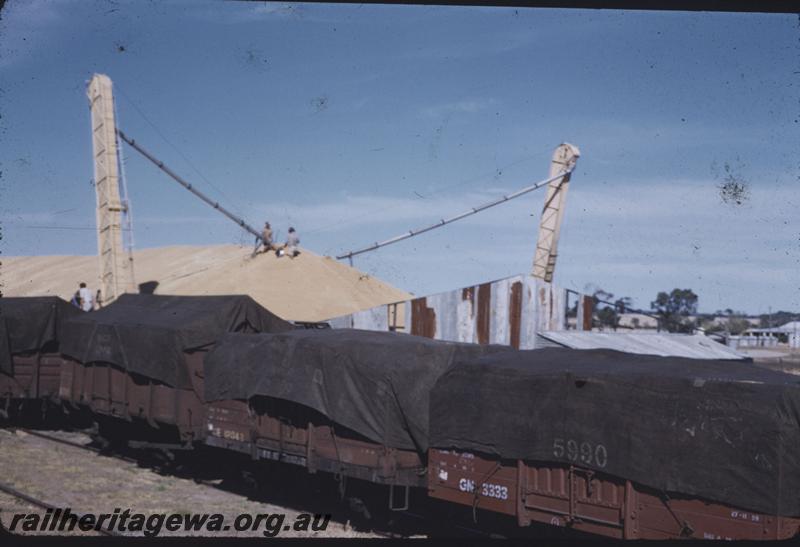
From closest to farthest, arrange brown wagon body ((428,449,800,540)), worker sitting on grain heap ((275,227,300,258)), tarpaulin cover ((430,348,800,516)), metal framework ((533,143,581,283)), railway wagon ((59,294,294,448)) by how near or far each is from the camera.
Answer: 1. tarpaulin cover ((430,348,800,516))
2. brown wagon body ((428,449,800,540))
3. railway wagon ((59,294,294,448))
4. metal framework ((533,143,581,283))
5. worker sitting on grain heap ((275,227,300,258))

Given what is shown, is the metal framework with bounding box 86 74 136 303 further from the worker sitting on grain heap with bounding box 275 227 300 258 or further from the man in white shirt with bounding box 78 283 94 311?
the worker sitting on grain heap with bounding box 275 227 300 258

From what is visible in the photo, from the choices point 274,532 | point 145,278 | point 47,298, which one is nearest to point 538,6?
point 274,532

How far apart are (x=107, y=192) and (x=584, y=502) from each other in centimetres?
3056

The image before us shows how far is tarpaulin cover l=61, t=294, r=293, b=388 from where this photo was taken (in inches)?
610

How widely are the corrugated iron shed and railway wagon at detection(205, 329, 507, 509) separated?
357 inches

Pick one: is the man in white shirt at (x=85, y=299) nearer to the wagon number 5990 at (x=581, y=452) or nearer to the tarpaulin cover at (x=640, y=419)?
the tarpaulin cover at (x=640, y=419)

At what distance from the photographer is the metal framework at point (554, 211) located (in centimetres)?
3566

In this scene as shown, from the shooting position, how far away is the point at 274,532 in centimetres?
1172

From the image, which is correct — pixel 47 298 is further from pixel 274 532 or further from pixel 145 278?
pixel 145 278

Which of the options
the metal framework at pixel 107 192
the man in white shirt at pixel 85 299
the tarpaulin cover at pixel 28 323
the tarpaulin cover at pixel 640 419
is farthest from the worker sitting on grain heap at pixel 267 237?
the tarpaulin cover at pixel 640 419

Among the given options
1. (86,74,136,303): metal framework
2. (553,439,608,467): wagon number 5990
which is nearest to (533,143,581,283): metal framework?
(86,74,136,303): metal framework

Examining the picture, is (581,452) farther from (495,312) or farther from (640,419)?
(495,312)

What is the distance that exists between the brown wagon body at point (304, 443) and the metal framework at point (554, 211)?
23314 mm

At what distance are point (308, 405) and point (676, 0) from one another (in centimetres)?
866
